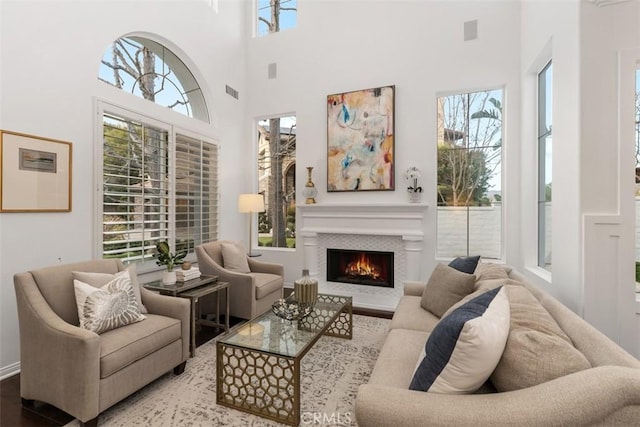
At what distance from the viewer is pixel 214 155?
14.8 ft

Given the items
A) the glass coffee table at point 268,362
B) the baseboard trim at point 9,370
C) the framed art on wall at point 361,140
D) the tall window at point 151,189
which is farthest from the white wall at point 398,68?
the baseboard trim at point 9,370

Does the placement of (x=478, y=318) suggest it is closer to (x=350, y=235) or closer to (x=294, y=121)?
(x=350, y=235)

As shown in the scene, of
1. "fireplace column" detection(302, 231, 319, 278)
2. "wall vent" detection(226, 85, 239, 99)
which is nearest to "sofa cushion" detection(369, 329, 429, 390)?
"fireplace column" detection(302, 231, 319, 278)

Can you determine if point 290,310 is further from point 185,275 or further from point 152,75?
point 152,75

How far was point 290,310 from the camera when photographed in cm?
253

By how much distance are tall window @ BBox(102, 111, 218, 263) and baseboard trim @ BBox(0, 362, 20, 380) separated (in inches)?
41.0

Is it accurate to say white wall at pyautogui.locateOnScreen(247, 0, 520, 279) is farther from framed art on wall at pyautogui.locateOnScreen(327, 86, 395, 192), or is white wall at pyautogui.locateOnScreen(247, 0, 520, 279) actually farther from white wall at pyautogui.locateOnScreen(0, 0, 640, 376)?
framed art on wall at pyautogui.locateOnScreen(327, 86, 395, 192)

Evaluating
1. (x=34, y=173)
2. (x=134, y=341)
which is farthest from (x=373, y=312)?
(x=34, y=173)

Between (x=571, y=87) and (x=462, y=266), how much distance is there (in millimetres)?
1579

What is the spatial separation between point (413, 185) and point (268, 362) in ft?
9.84

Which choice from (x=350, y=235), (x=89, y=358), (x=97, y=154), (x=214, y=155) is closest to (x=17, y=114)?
(x=97, y=154)

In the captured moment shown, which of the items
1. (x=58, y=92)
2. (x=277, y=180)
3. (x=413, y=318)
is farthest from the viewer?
(x=277, y=180)

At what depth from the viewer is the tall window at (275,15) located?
4.99 metres

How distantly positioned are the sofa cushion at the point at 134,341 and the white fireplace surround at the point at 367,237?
249cm
